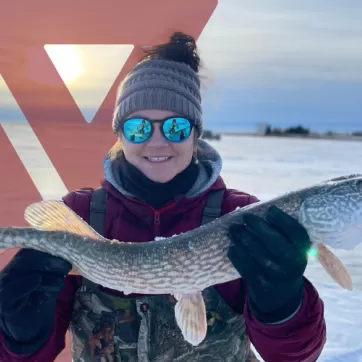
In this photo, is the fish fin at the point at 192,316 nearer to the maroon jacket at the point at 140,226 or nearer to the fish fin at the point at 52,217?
the maroon jacket at the point at 140,226

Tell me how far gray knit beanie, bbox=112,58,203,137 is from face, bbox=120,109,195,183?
4 cm

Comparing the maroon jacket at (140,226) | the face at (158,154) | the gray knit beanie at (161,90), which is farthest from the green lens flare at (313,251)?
the gray knit beanie at (161,90)

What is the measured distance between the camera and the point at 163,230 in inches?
81.5

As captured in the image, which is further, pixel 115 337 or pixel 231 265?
pixel 115 337

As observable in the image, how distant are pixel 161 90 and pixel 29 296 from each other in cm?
94

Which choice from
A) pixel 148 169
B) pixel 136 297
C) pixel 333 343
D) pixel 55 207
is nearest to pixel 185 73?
pixel 148 169

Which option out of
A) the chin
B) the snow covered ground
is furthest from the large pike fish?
the snow covered ground

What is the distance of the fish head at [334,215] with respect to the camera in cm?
161

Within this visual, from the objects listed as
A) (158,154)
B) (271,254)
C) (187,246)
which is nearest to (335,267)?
(271,254)

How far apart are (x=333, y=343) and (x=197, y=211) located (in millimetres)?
1731

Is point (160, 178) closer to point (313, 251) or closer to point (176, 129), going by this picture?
point (176, 129)

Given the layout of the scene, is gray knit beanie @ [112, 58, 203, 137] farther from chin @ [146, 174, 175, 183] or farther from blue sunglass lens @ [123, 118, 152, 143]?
chin @ [146, 174, 175, 183]

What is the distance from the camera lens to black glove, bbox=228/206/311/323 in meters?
1.60

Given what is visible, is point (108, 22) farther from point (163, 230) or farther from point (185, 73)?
point (163, 230)
